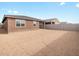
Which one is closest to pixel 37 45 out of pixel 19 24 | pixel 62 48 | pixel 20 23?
pixel 62 48

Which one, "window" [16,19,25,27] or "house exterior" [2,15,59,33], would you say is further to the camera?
"window" [16,19,25,27]

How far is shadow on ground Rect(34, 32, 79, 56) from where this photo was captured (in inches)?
116

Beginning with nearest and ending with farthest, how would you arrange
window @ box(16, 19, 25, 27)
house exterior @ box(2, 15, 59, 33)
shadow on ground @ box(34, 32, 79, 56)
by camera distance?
shadow on ground @ box(34, 32, 79, 56) → house exterior @ box(2, 15, 59, 33) → window @ box(16, 19, 25, 27)

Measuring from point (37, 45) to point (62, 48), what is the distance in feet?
2.16

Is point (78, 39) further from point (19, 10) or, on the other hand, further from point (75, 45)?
point (19, 10)

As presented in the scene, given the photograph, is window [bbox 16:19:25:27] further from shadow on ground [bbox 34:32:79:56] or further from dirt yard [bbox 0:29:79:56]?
shadow on ground [bbox 34:32:79:56]

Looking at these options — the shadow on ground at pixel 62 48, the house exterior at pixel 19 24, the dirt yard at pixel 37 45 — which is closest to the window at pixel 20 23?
the house exterior at pixel 19 24

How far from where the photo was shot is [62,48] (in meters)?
3.23

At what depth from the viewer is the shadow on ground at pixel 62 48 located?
2.94 meters

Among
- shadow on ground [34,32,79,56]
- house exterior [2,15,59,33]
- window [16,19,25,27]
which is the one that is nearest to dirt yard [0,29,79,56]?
shadow on ground [34,32,79,56]

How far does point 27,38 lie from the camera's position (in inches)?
141

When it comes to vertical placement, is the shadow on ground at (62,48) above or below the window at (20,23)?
below

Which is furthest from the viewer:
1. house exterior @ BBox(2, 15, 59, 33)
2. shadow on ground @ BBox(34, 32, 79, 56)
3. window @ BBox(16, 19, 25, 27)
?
window @ BBox(16, 19, 25, 27)

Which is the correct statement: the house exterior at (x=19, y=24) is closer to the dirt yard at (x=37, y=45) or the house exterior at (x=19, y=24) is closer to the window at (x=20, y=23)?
the window at (x=20, y=23)
